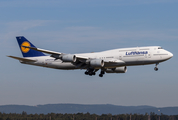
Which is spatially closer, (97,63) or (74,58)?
(97,63)

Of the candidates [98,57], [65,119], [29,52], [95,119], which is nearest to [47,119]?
[65,119]

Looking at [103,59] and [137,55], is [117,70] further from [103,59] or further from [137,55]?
[137,55]

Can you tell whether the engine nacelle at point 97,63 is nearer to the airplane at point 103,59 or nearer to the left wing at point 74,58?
the airplane at point 103,59

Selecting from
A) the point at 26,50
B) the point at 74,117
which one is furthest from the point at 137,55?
the point at 74,117

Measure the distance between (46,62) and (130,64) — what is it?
2029 cm

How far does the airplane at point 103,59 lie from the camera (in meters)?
57.4

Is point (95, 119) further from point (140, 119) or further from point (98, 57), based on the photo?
point (98, 57)

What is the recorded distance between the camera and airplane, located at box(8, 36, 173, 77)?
188 ft

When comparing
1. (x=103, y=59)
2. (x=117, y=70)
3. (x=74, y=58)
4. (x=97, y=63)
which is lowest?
(x=97, y=63)

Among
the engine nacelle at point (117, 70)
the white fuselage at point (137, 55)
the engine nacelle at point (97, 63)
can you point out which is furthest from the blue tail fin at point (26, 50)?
the engine nacelle at point (117, 70)

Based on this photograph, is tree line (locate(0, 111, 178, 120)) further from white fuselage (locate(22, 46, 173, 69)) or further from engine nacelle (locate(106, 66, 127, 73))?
white fuselage (locate(22, 46, 173, 69))

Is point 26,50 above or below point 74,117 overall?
above

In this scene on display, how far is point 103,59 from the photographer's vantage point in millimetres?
61312

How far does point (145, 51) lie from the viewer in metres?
57.8
